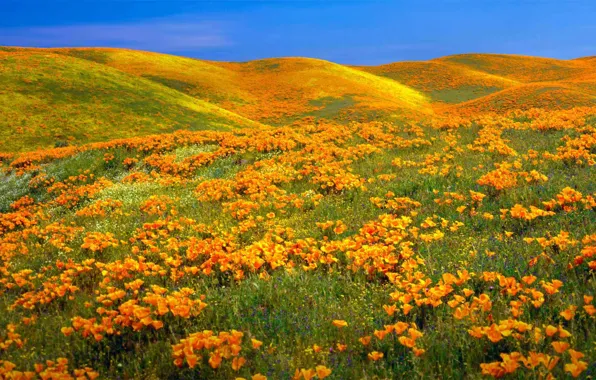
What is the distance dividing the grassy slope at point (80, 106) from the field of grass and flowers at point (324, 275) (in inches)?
892

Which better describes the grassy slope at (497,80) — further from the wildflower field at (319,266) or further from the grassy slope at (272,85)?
the wildflower field at (319,266)

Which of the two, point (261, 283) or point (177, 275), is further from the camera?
point (177, 275)

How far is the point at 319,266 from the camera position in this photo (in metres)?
6.44

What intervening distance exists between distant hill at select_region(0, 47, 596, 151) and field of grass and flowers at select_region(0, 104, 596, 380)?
981 inches

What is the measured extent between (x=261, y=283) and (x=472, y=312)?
281 cm

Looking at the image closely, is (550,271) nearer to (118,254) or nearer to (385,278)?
(385,278)

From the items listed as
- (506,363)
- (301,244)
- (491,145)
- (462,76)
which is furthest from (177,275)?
(462,76)

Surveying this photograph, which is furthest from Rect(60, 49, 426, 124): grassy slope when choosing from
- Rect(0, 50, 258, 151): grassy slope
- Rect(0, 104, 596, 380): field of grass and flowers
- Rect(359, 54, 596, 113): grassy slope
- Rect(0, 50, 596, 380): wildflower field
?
Rect(0, 104, 596, 380): field of grass and flowers

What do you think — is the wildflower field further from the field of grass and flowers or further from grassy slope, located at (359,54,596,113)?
grassy slope, located at (359,54,596,113)

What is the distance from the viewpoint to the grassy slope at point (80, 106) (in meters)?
33.4

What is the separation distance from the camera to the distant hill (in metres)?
35.8

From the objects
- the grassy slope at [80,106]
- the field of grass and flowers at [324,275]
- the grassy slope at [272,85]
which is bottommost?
the field of grass and flowers at [324,275]

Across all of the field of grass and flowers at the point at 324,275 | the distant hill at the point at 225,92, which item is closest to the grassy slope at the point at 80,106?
→ the distant hill at the point at 225,92

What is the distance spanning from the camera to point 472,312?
4.17m
